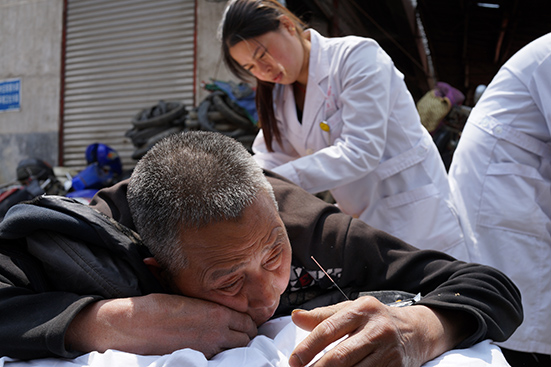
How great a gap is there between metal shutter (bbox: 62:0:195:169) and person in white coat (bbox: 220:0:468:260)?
4147mm

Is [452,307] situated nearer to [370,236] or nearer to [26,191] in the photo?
[370,236]

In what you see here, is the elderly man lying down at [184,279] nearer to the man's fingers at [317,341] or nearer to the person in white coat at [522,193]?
the man's fingers at [317,341]

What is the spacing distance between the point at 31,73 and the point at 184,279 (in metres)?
7.34

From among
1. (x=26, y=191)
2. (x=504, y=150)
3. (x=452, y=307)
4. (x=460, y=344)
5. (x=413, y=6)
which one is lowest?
(x=26, y=191)

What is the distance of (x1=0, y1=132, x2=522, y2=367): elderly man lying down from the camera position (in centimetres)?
115

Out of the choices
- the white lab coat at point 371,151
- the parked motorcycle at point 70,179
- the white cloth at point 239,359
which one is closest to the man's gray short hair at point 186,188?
the white cloth at point 239,359

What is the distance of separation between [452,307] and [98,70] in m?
6.79

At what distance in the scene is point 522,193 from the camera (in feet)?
6.56

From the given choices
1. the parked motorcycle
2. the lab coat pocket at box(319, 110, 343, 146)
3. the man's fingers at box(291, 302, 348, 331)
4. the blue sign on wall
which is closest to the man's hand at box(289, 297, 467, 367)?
the man's fingers at box(291, 302, 348, 331)

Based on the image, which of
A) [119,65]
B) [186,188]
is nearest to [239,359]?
[186,188]

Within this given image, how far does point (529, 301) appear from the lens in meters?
2.02

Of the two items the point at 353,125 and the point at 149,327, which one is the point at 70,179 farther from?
the point at 149,327

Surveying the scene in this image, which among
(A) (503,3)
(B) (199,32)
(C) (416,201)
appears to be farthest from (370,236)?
(A) (503,3)

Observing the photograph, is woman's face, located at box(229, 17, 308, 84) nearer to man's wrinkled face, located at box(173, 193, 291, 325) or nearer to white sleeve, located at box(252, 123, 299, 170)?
white sleeve, located at box(252, 123, 299, 170)
